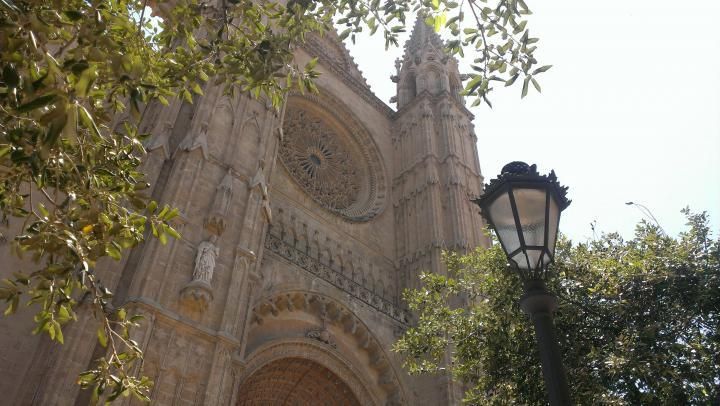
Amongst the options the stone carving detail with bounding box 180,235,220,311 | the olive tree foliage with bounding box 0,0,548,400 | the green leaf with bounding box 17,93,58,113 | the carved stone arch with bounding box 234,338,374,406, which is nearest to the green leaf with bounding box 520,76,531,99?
the olive tree foliage with bounding box 0,0,548,400

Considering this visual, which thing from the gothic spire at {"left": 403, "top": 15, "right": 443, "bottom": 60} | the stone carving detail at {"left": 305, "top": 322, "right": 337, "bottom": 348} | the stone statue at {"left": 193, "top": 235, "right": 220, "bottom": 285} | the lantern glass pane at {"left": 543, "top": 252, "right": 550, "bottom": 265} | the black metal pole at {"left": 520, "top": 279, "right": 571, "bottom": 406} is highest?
the gothic spire at {"left": 403, "top": 15, "right": 443, "bottom": 60}

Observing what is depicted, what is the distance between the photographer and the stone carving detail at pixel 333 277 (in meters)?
13.2

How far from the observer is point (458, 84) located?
87.9ft

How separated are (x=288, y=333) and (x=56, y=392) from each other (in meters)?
5.57

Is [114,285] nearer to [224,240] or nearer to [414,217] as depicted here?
[224,240]

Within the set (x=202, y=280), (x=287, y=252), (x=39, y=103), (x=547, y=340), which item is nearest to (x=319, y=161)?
(x=287, y=252)

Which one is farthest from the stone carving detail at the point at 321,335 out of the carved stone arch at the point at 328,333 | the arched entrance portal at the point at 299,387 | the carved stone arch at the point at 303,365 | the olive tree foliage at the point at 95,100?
the olive tree foliage at the point at 95,100

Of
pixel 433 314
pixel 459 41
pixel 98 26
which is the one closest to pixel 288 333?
pixel 433 314

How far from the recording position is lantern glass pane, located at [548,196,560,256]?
3.44 meters

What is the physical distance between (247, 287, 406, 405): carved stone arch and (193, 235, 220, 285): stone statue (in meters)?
2.06

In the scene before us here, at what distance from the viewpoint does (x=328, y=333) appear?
12883mm

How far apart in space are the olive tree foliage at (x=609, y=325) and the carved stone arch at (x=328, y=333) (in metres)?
3.30

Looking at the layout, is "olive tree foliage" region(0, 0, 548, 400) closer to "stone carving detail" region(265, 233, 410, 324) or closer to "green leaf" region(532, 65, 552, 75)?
"green leaf" region(532, 65, 552, 75)

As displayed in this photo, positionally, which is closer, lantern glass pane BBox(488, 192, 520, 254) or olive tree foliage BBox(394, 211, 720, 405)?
lantern glass pane BBox(488, 192, 520, 254)
